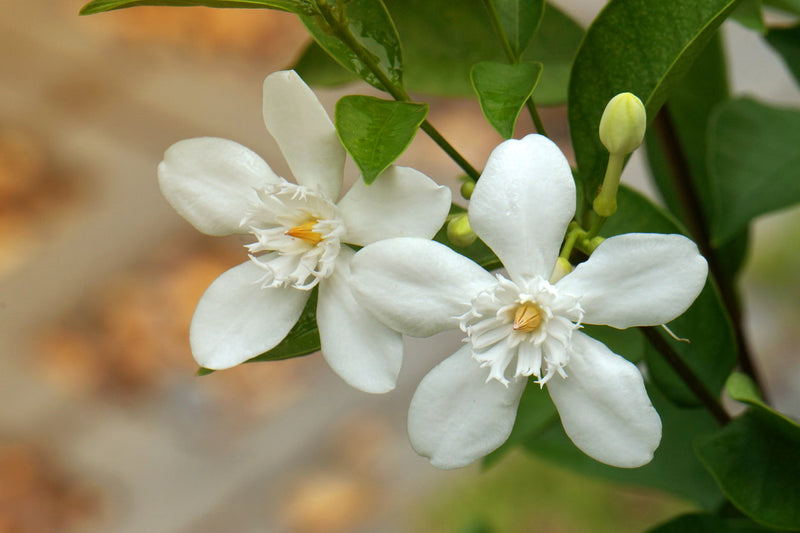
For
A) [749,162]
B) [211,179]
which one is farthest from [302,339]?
[749,162]

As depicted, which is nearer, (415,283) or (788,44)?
(415,283)

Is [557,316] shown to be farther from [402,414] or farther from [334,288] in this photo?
[402,414]

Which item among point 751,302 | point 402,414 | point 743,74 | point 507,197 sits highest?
point 507,197

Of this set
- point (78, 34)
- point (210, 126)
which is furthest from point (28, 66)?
point (210, 126)

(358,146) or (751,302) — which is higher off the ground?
(358,146)

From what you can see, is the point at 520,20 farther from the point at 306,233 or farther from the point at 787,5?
the point at 787,5

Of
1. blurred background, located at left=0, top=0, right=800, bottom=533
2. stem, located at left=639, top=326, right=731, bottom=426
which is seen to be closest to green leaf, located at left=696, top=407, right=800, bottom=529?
stem, located at left=639, top=326, right=731, bottom=426

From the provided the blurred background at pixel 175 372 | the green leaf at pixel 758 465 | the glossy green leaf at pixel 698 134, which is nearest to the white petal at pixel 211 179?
the green leaf at pixel 758 465
